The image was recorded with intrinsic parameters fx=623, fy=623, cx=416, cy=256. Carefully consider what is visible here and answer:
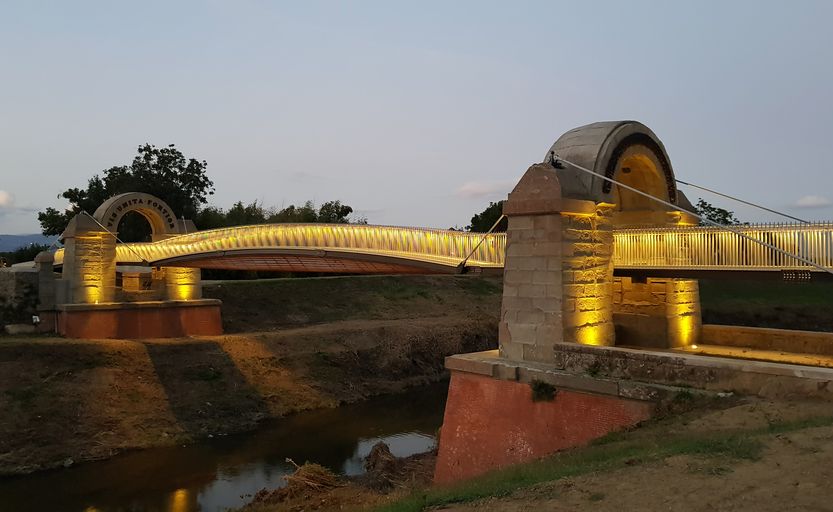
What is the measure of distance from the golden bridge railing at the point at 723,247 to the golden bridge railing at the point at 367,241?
320 centimetres

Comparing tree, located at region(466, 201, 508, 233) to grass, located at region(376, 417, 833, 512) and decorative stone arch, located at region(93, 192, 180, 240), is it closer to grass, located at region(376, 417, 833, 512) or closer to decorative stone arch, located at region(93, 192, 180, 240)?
decorative stone arch, located at region(93, 192, 180, 240)

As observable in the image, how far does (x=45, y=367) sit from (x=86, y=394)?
6.39 feet

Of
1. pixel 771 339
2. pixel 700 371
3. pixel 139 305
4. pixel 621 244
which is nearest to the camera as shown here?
pixel 700 371

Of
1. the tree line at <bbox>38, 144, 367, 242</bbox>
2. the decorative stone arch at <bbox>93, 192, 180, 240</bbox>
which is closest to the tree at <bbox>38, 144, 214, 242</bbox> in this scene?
the tree line at <bbox>38, 144, 367, 242</bbox>

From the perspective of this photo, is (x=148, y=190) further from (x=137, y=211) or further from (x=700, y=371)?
(x=700, y=371)

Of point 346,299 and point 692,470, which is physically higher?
point 346,299

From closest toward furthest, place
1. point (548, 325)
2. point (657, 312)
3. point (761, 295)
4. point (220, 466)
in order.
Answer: point (548, 325) < point (657, 312) < point (220, 466) < point (761, 295)

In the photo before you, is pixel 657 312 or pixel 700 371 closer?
pixel 700 371

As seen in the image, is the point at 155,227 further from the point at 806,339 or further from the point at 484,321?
the point at 806,339

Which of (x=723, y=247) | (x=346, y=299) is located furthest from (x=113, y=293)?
(x=723, y=247)

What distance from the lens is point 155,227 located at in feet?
99.5

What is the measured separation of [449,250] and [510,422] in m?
5.44

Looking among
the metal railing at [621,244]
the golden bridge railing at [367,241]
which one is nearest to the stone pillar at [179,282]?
the golden bridge railing at [367,241]

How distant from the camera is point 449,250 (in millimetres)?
16453
